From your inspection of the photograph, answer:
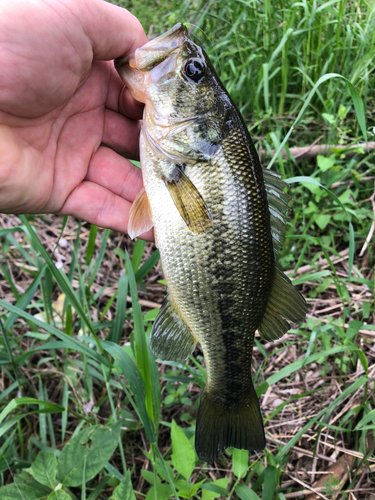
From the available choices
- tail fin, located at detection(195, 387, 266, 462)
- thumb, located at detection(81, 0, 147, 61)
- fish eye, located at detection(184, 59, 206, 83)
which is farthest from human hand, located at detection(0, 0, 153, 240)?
tail fin, located at detection(195, 387, 266, 462)

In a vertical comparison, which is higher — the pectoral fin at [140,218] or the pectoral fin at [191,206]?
the pectoral fin at [191,206]

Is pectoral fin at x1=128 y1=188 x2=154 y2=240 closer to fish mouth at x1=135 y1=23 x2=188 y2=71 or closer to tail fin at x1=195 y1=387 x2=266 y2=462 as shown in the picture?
fish mouth at x1=135 y1=23 x2=188 y2=71

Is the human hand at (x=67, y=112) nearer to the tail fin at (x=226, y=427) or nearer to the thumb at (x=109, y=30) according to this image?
the thumb at (x=109, y=30)

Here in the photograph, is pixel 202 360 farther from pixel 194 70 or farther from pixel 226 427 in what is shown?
pixel 194 70

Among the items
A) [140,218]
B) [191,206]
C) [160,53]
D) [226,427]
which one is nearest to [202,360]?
[226,427]

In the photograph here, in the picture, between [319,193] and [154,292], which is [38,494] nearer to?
[154,292]

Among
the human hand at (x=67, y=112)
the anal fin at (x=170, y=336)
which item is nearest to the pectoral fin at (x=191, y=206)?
the anal fin at (x=170, y=336)

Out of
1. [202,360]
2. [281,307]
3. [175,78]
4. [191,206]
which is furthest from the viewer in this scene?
[202,360]
